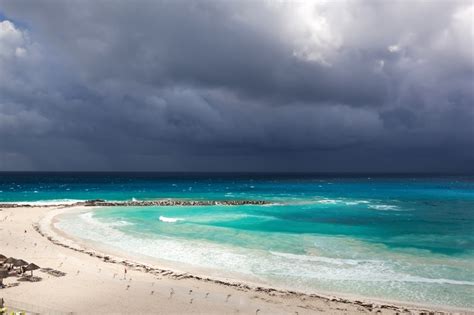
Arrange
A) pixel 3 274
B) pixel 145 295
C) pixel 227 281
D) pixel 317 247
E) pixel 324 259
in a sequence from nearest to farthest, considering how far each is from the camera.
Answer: pixel 145 295 → pixel 3 274 → pixel 227 281 → pixel 324 259 → pixel 317 247

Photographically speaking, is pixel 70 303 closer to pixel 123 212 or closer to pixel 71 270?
pixel 71 270

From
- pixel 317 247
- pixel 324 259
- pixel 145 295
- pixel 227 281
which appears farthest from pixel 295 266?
pixel 145 295

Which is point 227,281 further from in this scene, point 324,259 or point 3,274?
point 3,274

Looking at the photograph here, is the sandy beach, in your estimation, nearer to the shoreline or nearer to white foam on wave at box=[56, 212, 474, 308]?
the shoreline

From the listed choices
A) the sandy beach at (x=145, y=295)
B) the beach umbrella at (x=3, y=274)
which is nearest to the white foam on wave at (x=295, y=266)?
the sandy beach at (x=145, y=295)

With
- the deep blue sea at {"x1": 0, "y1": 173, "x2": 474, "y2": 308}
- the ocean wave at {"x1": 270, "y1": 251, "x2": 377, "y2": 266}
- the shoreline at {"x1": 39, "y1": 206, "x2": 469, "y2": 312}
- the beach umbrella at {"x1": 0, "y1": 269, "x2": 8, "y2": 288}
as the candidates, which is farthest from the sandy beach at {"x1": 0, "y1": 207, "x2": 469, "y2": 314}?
the ocean wave at {"x1": 270, "y1": 251, "x2": 377, "y2": 266}

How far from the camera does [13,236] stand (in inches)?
1403

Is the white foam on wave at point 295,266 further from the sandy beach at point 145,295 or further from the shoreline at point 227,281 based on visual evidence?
the sandy beach at point 145,295

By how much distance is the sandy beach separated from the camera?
58.7ft

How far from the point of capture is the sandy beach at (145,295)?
17906 millimetres

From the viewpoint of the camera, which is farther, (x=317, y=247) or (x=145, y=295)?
(x=317, y=247)

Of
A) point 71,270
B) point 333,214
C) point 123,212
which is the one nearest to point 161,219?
point 123,212

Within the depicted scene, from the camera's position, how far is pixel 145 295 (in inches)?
776

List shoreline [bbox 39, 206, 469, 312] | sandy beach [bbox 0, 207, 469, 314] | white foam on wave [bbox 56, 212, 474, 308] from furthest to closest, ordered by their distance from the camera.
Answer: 1. white foam on wave [bbox 56, 212, 474, 308]
2. shoreline [bbox 39, 206, 469, 312]
3. sandy beach [bbox 0, 207, 469, 314]
